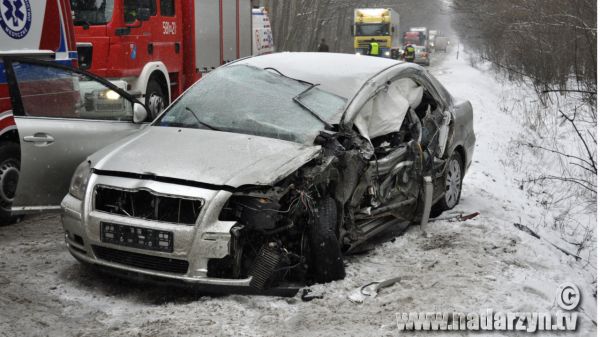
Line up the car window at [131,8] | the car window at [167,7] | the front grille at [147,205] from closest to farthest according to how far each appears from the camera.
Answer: the front grille at [147,205]
the car window at [131,8]
the car window at [167,7]

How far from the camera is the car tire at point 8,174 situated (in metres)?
5.79

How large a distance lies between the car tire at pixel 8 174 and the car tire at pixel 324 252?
8.93 feet

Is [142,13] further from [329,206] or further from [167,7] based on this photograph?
[329,206]

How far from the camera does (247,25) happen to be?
17047 millimetres

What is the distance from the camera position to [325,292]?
4.69 meters

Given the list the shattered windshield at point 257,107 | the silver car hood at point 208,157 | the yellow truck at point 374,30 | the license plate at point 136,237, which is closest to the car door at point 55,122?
the shattered windshield at point 257,107

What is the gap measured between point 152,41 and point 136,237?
802cm

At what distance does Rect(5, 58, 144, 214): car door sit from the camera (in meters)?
5.61

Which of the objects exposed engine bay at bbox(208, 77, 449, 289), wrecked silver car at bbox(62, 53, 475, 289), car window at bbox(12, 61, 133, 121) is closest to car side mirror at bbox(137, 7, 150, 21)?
car window at bbox(12, 61, 133, 121)

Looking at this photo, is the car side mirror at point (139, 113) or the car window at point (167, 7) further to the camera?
the car window at point (167, 7)

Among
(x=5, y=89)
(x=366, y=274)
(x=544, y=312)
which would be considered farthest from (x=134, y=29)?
(x=544, y=312)

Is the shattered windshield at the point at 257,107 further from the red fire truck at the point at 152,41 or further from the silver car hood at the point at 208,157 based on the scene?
the red fire truck at the point at 152,41

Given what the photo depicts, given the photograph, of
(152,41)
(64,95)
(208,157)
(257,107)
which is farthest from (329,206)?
(152,41)

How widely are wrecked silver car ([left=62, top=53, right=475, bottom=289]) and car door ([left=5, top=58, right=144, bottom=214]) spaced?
29.7 inches
